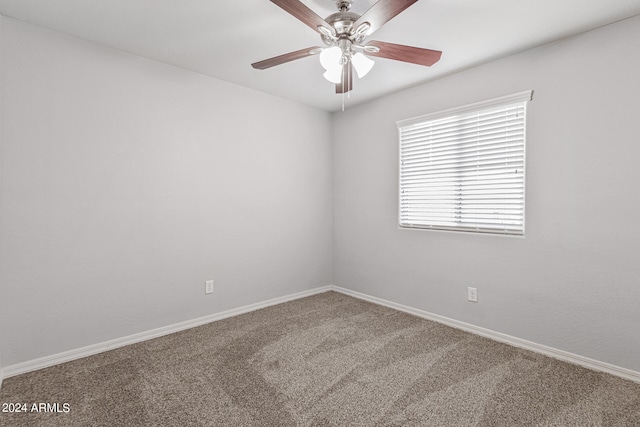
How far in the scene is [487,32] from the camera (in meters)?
2.12

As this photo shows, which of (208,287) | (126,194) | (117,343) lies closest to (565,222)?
(208,287)

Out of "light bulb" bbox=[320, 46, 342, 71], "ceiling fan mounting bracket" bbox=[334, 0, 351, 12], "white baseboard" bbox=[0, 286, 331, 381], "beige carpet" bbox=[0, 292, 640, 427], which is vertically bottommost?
"beige carpet" bbox=[0, 292, 640, 427]

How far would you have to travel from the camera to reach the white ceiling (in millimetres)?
1851

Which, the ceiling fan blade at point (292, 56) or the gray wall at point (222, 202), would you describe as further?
the gray wall at point (222, 202)

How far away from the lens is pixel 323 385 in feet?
6.29

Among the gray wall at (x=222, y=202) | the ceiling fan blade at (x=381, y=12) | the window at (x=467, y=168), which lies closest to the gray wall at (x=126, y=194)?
the gray wall at (x=222, y=202)

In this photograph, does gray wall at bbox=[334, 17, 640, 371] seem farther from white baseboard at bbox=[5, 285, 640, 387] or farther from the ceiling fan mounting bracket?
the ceiling fan mounting bracket

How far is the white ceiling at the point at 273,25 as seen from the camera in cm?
185

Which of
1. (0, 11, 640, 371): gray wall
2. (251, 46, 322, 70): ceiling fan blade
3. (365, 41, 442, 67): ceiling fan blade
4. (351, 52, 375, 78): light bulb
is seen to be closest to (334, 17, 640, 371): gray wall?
(0, 11, 640, 371): gray wall

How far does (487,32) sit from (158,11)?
214cm

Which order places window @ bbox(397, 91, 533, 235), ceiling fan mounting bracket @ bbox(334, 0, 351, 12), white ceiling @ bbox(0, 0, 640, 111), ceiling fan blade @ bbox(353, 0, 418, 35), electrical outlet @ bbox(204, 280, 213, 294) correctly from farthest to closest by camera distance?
electrical outlet @ bbox(204, 280, 213, 294) → window @ bbox(397, 91, 533, 235) → white ceiling @ bbox(0, 0, 640, 111) → ceiling fan mounting bracket @ bbox(334, 0, 351, 12) → ceiling fan blade @ bbox(353, 0, 418, 35)

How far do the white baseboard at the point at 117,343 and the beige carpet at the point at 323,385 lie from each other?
7 centimetres

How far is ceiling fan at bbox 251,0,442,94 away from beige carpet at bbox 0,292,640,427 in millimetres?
1918

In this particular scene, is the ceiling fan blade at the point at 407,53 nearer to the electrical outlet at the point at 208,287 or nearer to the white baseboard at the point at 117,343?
the electrical outlet at the point at 208,287
